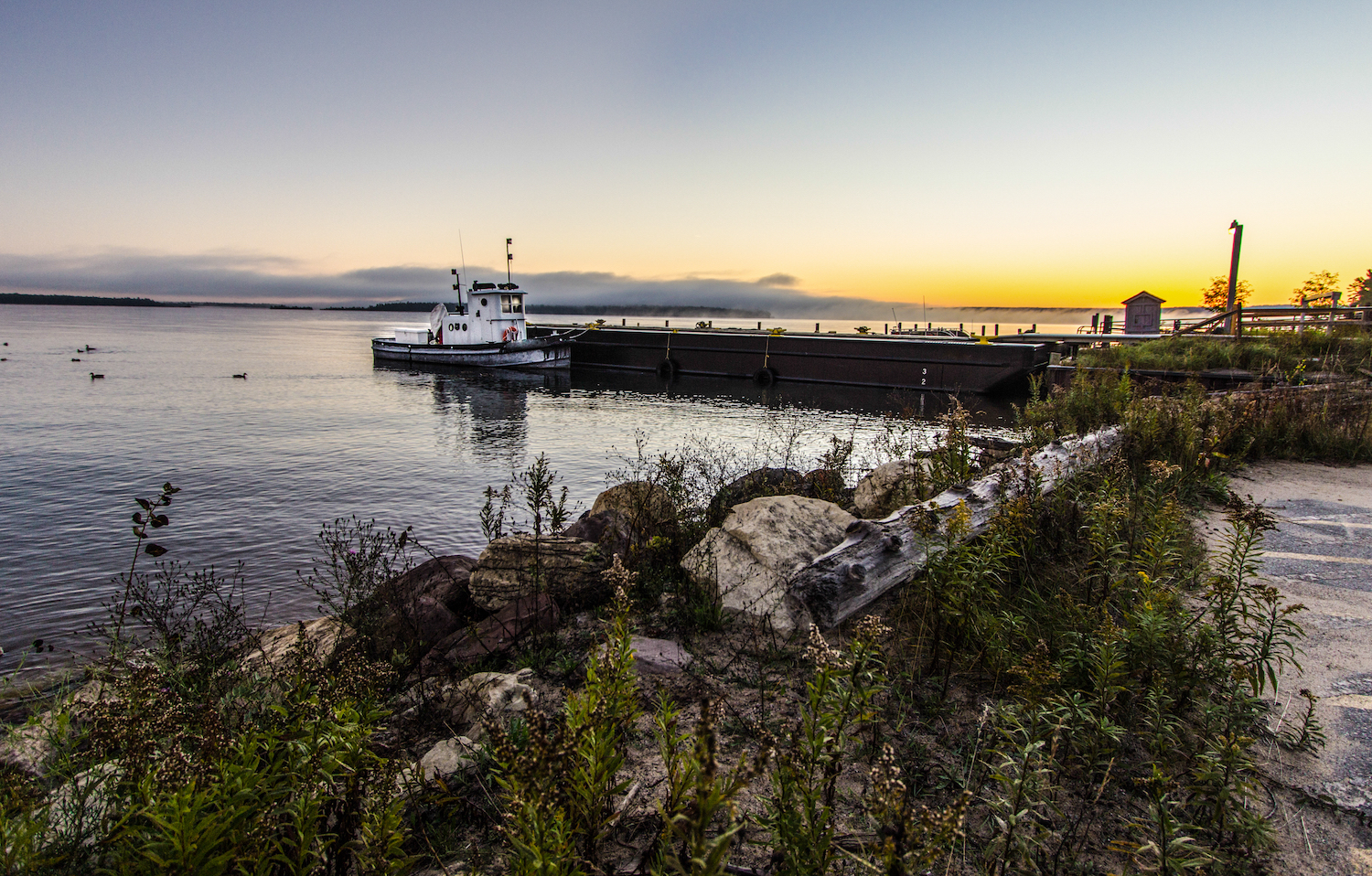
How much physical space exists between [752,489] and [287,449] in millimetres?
13860

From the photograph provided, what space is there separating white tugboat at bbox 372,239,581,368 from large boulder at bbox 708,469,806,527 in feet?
100

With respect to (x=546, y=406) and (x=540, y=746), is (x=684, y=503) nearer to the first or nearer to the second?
(x=540, y=746)

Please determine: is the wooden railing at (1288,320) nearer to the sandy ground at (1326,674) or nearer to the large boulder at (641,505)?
the sandy ground at (1326,674)

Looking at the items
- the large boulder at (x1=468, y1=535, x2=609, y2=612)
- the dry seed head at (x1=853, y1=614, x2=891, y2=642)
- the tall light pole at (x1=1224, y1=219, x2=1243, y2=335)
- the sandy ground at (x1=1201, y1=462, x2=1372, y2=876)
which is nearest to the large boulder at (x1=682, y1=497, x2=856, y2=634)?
the large boulder at (x1=468, y1=535, x2=609, y2=612)

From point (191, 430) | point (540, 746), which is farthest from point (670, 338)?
point (540, 746)

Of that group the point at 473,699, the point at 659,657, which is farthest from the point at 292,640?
the point at 659,657

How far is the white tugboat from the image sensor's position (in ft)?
122

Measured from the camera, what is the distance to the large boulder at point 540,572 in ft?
16.5

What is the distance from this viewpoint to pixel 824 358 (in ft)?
108

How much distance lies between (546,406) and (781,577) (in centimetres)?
2206

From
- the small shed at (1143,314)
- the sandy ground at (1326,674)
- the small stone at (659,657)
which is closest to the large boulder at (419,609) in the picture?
the small stone at (659,657)

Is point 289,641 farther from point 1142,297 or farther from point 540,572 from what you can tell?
point 1142,297

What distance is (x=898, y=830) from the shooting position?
1.43m

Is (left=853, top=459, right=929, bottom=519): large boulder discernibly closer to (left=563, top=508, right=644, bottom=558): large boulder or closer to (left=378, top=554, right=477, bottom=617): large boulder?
(left=563, top=508, right=644, bottom=558): large boulder
